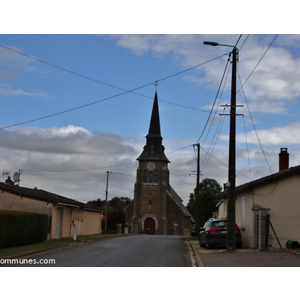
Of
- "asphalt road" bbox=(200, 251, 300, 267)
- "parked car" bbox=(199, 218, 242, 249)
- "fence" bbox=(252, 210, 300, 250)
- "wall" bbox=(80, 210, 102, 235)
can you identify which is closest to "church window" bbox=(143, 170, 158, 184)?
"wall" bbox=(80, 210, 102, 235)

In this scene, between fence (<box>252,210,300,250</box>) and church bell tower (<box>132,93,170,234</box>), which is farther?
church bell tower (<box>132,93,170,234</box>)

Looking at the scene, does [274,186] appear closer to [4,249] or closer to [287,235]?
[287,235]

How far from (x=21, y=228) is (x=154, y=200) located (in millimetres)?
57031

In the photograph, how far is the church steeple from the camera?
8088 centimetres

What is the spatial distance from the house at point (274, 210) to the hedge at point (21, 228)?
35.3 feet

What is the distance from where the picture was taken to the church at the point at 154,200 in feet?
257

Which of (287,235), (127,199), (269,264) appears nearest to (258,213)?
(287,235)

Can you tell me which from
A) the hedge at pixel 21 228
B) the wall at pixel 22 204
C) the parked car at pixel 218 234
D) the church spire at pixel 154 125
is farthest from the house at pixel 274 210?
the church spire at pixel 154 125

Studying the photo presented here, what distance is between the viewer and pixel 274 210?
22141 millimetres

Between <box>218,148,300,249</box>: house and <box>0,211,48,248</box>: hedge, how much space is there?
1075 centimetres

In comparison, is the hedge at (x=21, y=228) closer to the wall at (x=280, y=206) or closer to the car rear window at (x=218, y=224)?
the car rear window at (x=218, y=224)

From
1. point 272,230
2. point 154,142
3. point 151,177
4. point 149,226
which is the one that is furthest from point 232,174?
point 154,142

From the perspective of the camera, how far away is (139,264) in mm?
14828

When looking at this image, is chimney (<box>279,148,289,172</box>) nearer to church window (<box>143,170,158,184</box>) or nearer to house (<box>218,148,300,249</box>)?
house (<box>218,148,300,249</box>)
